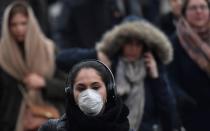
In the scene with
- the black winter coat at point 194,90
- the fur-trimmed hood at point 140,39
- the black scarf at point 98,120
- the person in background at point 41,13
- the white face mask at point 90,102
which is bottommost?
the black scarf at point 98,120

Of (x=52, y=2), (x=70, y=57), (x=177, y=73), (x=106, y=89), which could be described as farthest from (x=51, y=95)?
(x=52, y=2)

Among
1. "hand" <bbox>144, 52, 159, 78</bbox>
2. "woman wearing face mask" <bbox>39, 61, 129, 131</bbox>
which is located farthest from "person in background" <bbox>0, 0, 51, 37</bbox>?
"woman wearing face mask" <bbox>39, 61, 129, 131</bbox>

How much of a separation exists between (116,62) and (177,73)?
3.09ft

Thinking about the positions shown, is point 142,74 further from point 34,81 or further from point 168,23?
point 168,23

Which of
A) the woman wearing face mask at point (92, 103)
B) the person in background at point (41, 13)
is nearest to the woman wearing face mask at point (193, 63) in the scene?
the person in background at point (41, 13)

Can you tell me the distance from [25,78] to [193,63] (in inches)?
64.3

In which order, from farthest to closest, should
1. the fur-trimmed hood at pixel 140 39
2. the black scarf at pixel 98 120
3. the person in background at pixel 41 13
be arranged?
the person in background at pixel 41 13 → the fur-trimmed hood at pixel 140 39 → the black scarf at pixel 98 120

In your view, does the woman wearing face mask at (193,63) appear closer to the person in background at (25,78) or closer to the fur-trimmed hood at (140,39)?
the fur-trimmed hood at (140,39)

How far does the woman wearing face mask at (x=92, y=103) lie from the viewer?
19.6 ft

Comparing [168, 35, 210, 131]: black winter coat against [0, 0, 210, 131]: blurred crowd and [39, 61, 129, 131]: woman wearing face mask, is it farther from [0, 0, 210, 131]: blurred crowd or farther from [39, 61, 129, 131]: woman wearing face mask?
[39, 61, 129, 131]: woman wearing face mask

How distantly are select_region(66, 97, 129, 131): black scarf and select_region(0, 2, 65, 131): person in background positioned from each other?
2.28m

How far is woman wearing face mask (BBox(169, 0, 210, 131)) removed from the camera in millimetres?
8859

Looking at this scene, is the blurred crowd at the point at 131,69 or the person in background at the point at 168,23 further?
the person in background at the point at 168,23

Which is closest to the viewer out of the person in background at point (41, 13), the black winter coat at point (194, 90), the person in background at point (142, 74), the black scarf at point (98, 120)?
the black scarf at point (98, 120)
